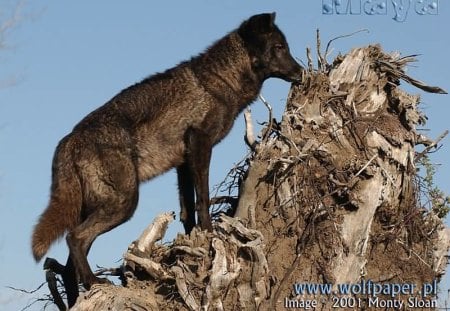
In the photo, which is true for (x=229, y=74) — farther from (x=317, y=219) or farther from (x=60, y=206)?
(x=60, y=206)

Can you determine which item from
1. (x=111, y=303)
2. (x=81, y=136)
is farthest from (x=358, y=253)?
(x=81, y=136)

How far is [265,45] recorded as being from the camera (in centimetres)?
1086

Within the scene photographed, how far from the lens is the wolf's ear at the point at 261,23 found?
426 inches

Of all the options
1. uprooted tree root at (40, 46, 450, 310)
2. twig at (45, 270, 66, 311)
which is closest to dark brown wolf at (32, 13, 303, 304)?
twig at (45, 270, 66, 311)

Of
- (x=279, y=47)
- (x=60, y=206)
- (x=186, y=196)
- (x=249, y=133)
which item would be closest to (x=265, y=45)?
(x=279, y=47)

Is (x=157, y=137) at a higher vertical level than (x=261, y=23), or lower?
lower

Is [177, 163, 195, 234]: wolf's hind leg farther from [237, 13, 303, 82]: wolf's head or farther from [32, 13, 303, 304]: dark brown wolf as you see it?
[237, 13, 303, 82]: wolf's head

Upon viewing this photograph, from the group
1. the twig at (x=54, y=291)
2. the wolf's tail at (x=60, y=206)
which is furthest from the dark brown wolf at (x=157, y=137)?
the twig at (x=54, y=291)

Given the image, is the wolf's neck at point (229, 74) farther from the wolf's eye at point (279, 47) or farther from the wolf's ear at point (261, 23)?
the wolf's eye at point (279, 47)

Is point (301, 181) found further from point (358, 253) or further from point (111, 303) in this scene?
point (111, 303)

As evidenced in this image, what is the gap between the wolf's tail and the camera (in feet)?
29.2

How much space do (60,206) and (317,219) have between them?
8.44ft

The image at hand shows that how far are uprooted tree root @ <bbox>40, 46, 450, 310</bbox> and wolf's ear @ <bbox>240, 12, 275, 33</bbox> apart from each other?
1.09 m

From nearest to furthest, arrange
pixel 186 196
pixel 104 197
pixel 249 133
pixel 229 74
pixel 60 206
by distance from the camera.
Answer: pixel 60 206, pixel 104 197, pixel 249 133, pixel 186 196, pixel 229 74
